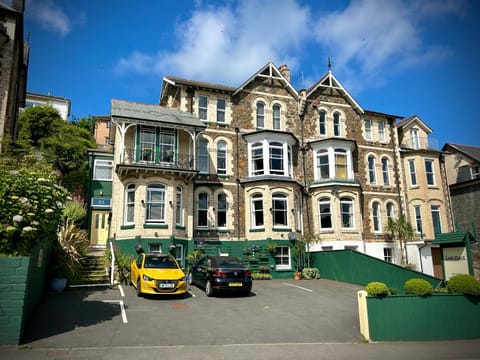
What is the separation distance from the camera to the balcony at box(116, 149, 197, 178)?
20016 mm

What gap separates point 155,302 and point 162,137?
11.2 m

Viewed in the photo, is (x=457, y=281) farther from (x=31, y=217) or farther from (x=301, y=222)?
(x=301, y=222)

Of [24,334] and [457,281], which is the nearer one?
[24,334]

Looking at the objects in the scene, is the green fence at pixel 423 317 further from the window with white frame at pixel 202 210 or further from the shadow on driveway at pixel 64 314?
A: the window with white frame at pixel 202 210

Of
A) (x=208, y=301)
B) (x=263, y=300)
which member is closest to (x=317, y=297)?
(x=263, y=300)

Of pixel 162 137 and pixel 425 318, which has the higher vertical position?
pixel 162 137

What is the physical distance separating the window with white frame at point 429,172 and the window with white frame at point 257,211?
581 inches

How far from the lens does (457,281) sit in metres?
10.6

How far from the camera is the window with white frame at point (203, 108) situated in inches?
966

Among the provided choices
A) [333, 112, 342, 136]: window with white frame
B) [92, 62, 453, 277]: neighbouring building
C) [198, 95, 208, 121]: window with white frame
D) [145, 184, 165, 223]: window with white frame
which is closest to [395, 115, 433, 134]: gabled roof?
[92, 62, 453, 277]: neighbouring building

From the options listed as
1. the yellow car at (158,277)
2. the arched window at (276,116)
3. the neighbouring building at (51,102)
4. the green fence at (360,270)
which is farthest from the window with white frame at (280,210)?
the neighbouring building at (51,102)

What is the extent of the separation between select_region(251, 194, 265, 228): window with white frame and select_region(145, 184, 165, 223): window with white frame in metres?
6.05

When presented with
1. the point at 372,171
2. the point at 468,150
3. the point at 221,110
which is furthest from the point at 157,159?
the point at 468,150

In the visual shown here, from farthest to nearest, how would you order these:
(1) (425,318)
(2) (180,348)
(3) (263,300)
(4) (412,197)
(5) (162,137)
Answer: (4) (412,197) → (5) (162,137) → (3) (263,300) → (1) (425,318) → (2) (180,348)
